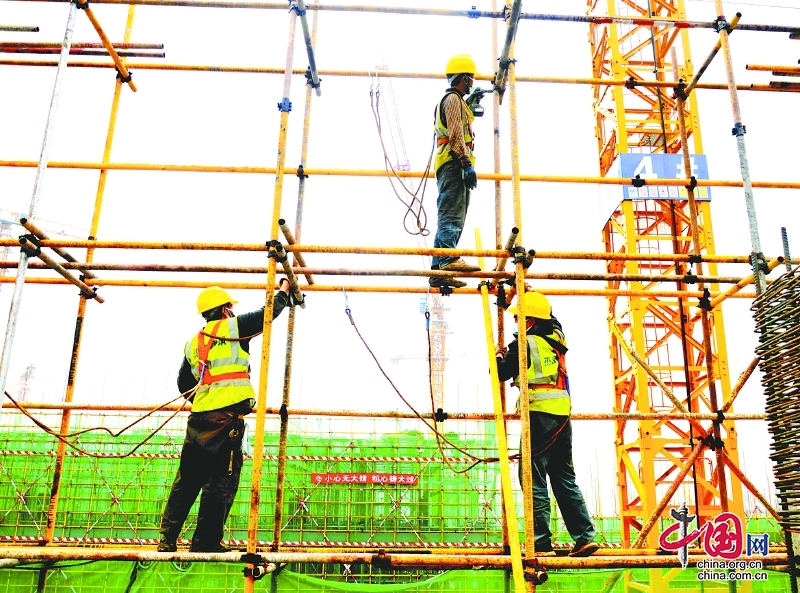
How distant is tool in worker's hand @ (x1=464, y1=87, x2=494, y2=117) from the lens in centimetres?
516

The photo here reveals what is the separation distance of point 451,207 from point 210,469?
105 inches

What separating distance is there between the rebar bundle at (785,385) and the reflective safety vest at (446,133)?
2431mm

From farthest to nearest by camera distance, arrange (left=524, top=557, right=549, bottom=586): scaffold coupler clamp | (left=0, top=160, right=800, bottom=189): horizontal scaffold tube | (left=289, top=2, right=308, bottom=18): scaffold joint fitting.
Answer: (left=0, top=160, right=800, bottom=189): horizontal scaffold tube < (left=289, top=2, right=308, bottom=18): scaffold joint fitting < (left=524, top=557, right=549, bottom=586): scaffold coupler clamp

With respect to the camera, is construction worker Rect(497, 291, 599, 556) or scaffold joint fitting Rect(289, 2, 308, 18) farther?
scaffold joint fitting Rect(289, 2, 308, 18)

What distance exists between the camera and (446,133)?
514 cm

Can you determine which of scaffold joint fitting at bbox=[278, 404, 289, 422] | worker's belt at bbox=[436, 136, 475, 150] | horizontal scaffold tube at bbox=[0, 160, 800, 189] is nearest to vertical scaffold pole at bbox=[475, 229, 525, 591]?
worker's belt at bbox=[436, 136, 475, 150]

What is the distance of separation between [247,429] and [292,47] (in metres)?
2.86

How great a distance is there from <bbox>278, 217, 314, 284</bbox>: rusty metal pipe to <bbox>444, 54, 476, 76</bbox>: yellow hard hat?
1.91m

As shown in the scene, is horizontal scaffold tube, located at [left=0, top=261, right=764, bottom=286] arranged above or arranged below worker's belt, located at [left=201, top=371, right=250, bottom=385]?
above

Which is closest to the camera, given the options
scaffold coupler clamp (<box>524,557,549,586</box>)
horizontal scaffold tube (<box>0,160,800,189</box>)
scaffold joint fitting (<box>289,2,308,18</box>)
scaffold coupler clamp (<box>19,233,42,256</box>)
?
scaffold coupler clamp (<box>524,557,549,586</box>)

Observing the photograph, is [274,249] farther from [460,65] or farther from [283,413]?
[460,65]

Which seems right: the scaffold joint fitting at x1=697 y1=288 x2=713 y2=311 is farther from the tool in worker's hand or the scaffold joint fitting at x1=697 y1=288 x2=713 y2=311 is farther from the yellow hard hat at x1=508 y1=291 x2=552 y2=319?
the tool in worker's hand

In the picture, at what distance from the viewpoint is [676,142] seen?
12.7m

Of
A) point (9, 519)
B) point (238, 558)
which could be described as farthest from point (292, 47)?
point (9, 519)
